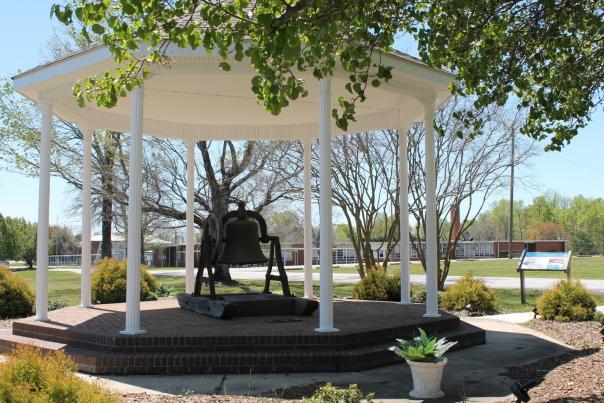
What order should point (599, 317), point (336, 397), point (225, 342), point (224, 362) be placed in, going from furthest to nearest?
point (599, 317), point (225, 342), point (224, 362), point (336, 397)

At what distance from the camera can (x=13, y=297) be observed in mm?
13789

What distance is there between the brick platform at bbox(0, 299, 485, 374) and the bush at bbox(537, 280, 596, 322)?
3678mm

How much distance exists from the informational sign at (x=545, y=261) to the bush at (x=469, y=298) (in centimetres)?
261

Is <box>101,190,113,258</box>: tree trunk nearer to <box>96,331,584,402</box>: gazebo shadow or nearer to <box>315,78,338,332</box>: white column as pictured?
<box>315,78,338,332</box>: white column

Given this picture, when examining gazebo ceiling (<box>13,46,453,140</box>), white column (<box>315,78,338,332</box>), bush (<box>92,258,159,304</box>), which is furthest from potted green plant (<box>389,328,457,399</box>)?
bush (<box>92,258,159,304</box>)

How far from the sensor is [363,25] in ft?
20.0

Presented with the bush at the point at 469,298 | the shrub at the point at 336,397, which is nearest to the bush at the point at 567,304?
the bush at the point at 469,298

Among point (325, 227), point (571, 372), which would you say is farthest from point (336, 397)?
point (571, 372)

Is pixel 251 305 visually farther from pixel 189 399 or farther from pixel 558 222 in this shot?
pixel 558 222

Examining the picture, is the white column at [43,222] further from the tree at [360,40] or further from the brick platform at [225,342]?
the tree at [360,40]

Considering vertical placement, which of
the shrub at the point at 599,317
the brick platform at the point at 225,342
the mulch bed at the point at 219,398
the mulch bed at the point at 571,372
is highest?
the brick platform at the point at 225,342

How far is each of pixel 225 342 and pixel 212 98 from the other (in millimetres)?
5198

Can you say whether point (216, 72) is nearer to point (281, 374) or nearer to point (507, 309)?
point (281, 374)

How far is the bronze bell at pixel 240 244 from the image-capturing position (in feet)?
35.6
